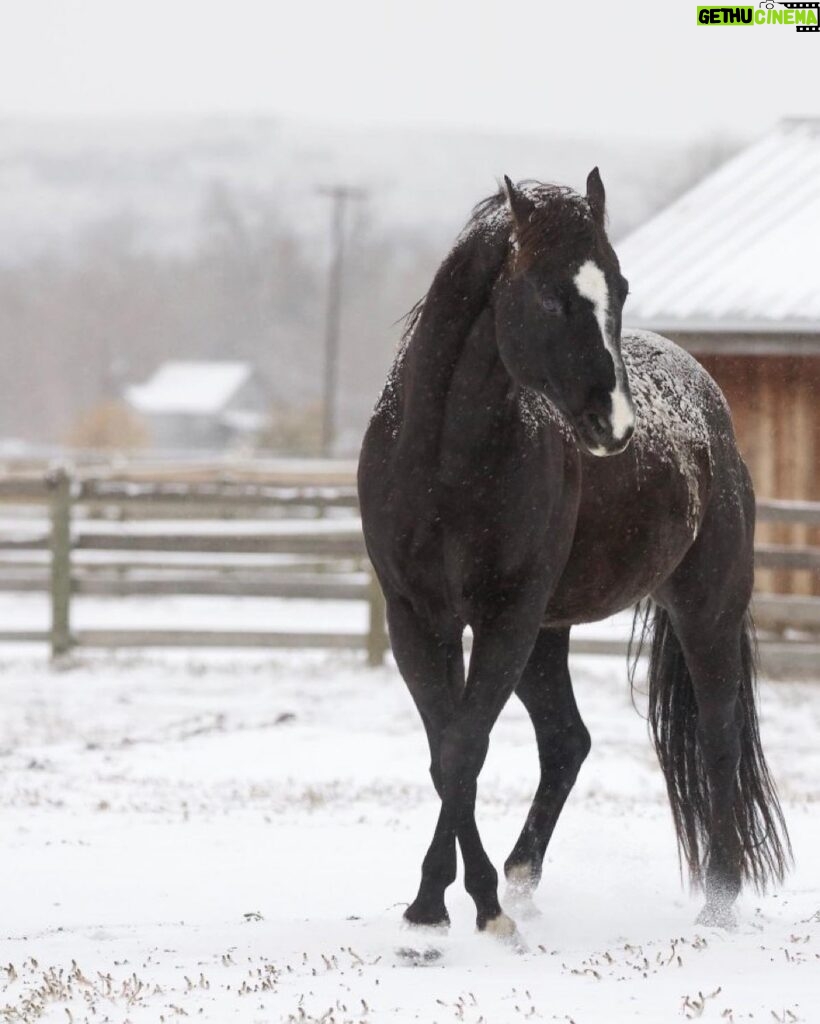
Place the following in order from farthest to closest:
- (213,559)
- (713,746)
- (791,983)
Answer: (213,559) → (713,746) → (791,983)

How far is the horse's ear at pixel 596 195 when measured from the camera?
4363 millimetres

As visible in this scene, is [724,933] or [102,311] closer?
[724,933]

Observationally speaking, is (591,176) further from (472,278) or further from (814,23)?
(814,23)

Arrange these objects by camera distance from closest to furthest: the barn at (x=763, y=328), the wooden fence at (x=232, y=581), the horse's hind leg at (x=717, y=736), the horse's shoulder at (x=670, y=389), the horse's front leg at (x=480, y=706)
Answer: the horse's front leg at (x=480, y=706) < the horse's shoulder at (x=670, y=389) < the horse's hind leg at (x=717, y=736) < the wooden fence at (x=232, y=581) < the barn at (x=763, y=328)

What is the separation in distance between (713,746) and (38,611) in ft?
42.7

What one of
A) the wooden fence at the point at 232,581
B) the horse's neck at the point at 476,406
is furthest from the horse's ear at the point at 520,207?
the wooden fence at the point at 232,581

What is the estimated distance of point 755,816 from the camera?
5.50m

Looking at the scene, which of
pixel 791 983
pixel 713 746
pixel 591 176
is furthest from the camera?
pixel 713 746

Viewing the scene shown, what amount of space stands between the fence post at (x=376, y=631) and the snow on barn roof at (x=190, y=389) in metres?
71.0

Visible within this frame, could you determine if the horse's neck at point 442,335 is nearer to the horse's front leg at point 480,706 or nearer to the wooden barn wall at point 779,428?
the horse's front leg at point 480,706

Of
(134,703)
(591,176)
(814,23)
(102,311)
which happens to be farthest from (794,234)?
(102,311)

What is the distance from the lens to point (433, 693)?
4.65m

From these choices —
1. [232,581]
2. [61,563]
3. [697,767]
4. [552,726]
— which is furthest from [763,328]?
[552,726]

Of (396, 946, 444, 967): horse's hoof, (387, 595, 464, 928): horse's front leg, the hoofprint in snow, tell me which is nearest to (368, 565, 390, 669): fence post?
the hoofprint in snow
